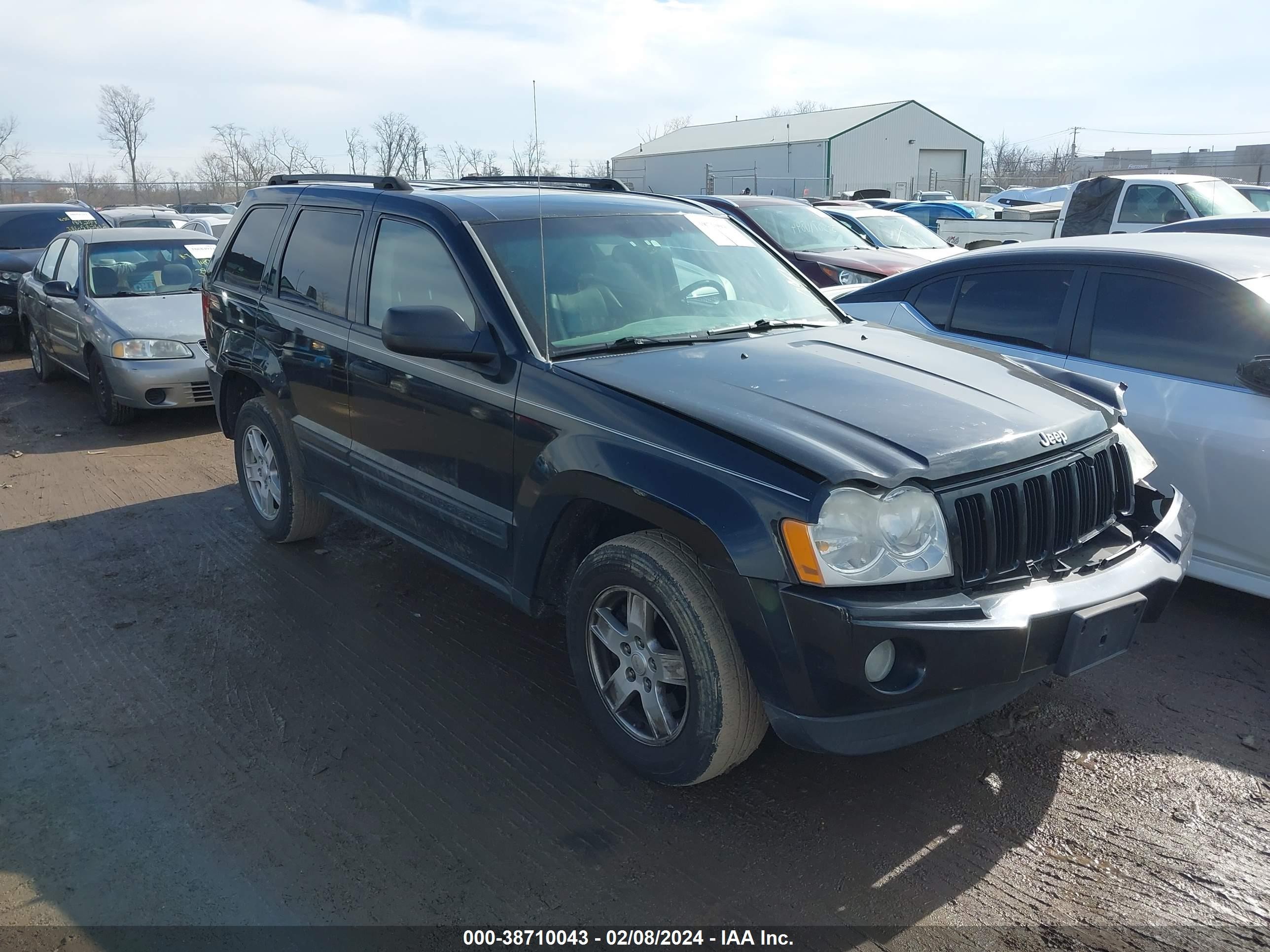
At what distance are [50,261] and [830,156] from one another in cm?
4218

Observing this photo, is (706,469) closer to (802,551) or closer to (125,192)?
(802,551)

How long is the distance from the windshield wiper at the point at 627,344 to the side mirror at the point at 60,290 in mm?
7231

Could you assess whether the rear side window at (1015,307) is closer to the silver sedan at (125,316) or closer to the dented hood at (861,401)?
the dented hood at (861,401)

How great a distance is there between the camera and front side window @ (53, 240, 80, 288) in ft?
30.7

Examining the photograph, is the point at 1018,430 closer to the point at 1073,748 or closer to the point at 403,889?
the point at 1073,748

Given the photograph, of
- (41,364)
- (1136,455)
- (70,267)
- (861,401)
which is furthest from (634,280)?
(41,364)

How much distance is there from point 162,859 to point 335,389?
7.30 feet

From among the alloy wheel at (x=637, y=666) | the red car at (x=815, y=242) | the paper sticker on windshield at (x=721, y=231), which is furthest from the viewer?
the red car at (x=815, y=242)

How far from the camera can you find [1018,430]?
10.0 feet

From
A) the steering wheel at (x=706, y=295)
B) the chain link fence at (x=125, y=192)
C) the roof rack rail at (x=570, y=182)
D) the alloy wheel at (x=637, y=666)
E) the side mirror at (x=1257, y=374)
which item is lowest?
the alloy wheel at (x=637, y=666)

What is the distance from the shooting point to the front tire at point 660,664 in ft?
9.59

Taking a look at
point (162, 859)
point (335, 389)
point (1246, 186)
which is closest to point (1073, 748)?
point (162, 859)

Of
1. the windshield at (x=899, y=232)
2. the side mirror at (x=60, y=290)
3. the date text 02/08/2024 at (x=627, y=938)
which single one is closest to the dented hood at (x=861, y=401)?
the date text 02/08/2024 at (x=627, y=938)

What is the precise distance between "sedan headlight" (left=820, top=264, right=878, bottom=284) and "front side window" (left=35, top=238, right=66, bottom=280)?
783cm
